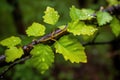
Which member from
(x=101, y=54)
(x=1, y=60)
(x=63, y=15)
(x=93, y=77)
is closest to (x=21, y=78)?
(x=1, y=60)

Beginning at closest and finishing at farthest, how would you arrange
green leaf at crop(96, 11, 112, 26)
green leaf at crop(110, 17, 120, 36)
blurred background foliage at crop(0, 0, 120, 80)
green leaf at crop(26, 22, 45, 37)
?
green leaf at crop(26, 22, 45, 37) < green leaf at crop(96, 11, 112, 26) < green leaf at crop(110, 17, 120, 36) < blurred background foliage at crop(0, 0, 120, 80)

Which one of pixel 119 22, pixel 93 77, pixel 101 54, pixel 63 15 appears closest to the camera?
pixel 119 22

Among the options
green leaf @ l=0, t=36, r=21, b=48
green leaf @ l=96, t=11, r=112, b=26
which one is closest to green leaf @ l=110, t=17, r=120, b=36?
green leaf @ l=96, t=11, r=112, b=26

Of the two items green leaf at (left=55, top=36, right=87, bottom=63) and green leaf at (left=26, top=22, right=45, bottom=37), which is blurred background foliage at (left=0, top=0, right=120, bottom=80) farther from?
green leaf at (left=55, top=36, right=87, bottom=63)

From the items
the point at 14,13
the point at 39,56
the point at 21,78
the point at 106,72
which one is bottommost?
the point at 106,72

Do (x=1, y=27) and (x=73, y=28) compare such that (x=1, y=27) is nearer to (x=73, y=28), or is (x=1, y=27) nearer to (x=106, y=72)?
(x=106, y=72)

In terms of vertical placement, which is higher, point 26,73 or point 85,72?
point 26,73
